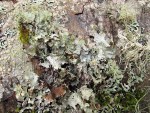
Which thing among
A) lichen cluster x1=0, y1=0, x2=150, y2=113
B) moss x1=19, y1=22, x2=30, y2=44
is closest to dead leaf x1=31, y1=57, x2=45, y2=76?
lichen cluster x1=0, y1=0, x2=150, y2=113

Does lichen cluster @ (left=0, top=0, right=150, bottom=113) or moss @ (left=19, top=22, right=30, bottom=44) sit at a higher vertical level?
moss @ (left=19, top=22, right=30, bottom=44)

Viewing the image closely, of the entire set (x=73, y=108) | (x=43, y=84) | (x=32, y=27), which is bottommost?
(x=73, y=108)

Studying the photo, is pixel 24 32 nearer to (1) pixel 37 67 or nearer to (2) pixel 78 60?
(1) pixel 37 67

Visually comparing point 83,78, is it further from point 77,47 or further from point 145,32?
point 145,32

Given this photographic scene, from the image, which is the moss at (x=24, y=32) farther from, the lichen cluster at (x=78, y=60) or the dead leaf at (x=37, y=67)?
the dead leaf at (x=37, y=67)

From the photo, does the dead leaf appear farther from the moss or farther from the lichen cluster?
the moss

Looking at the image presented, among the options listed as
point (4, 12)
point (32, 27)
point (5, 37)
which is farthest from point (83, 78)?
point (4, 12)

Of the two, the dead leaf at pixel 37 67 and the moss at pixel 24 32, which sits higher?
the moss at pixel 24 32

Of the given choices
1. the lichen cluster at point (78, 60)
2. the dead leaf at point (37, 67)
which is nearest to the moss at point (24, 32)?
the lichen cluster at point (78, 60)

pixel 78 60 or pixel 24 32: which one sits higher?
pixel 24 32

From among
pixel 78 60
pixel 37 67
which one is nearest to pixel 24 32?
pixel 37 67

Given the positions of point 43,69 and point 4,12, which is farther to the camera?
point 4,12
